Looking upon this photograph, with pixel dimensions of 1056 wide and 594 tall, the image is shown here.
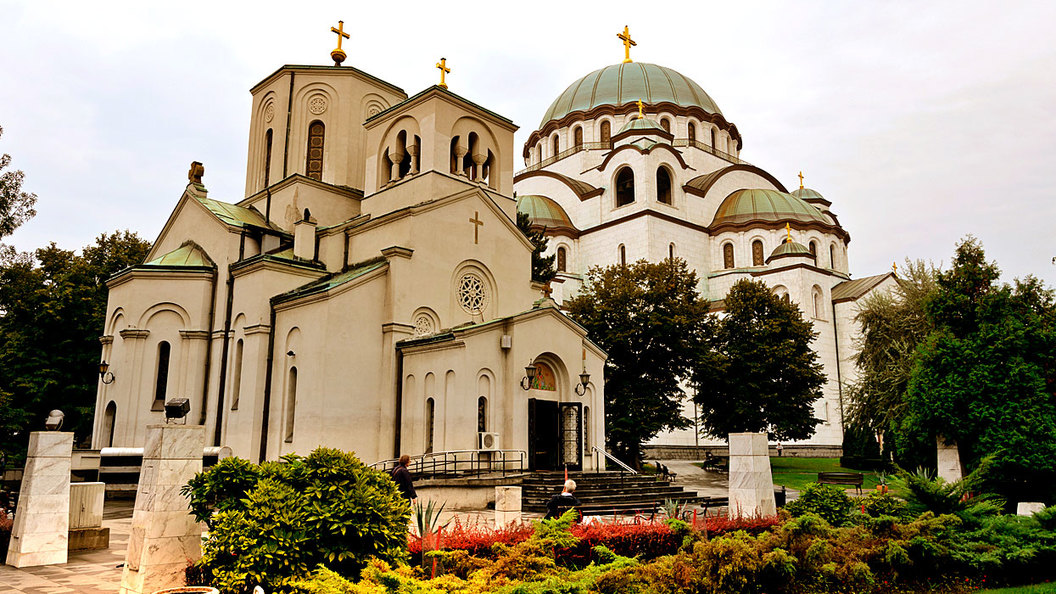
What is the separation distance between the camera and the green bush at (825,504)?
1011 centimetres

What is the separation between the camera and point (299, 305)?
18.9 m

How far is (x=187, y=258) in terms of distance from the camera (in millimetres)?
22594

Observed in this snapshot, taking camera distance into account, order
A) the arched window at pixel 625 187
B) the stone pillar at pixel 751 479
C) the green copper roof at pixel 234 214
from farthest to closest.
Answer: the arched window at pixel 625 187, the green copper roof at pixel 234 214, the stone pillar at pixel 751 479

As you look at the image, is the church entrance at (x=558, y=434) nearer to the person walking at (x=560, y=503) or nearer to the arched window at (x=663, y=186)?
the person walking at (x=560, y=503)

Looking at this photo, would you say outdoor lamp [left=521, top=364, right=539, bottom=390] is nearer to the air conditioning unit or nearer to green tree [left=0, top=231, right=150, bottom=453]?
the air conditioning unit

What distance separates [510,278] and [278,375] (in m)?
7.03

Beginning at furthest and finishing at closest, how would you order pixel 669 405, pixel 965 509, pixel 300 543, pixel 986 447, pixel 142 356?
pixel 669 405 → pixel 142 356 → pixel 986 447 → pixel 965 509 → pixel 300 543

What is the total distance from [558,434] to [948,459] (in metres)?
9.63

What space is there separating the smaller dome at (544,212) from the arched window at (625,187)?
3199 mm

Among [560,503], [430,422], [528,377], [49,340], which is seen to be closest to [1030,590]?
[560,503]

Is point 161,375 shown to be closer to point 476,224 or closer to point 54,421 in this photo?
point 476,224

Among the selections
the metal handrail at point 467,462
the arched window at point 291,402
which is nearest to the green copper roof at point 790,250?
the metal handrail at point 467,462

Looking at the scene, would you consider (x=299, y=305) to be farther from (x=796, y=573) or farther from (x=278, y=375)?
(x=796, y=573)

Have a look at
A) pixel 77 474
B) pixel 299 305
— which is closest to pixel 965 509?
pixel 299 305
